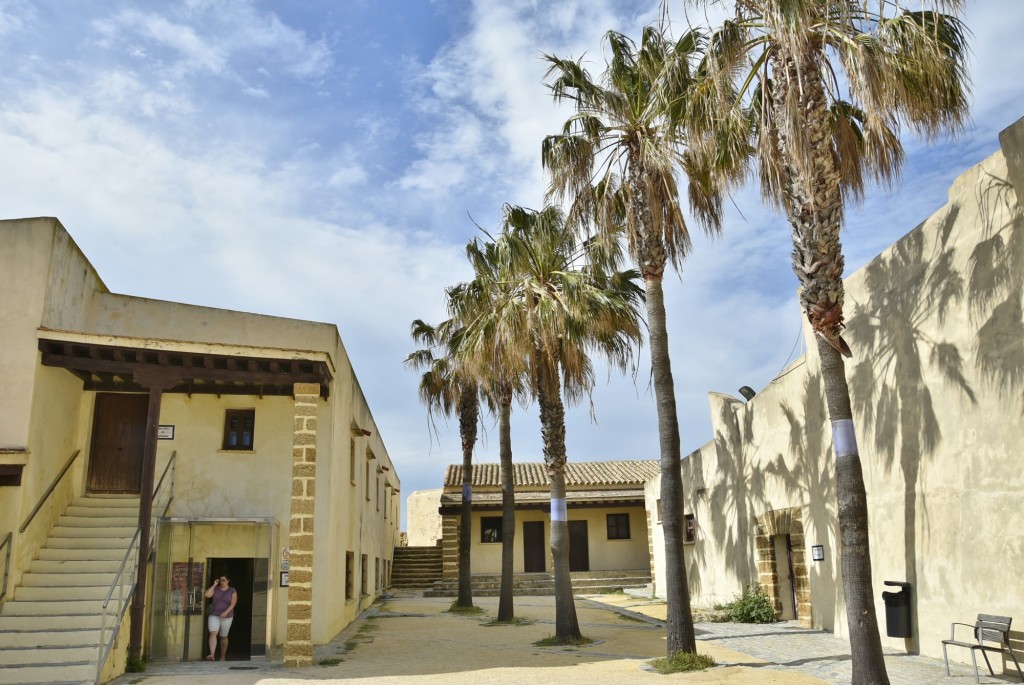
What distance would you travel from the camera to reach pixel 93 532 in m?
13.2

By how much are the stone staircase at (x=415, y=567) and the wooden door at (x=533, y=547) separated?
4.20 m

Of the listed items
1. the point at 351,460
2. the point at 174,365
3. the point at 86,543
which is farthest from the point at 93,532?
the point at 351,460

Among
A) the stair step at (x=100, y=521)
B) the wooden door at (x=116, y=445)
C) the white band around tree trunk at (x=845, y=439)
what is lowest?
the stair step at (x=100, y=521)

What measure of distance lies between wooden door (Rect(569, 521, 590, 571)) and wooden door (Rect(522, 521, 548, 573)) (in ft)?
3.85

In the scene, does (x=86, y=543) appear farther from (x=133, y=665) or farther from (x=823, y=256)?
(x=823, y=256)

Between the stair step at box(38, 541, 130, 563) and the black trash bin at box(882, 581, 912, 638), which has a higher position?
the stair step at box(38, 541, 130, 563)

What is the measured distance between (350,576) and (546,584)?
13.1 meters

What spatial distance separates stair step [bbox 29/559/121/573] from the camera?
1230cm

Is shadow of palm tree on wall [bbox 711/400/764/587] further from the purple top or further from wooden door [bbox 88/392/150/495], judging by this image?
wooden door [bbox 88/392/150/495]

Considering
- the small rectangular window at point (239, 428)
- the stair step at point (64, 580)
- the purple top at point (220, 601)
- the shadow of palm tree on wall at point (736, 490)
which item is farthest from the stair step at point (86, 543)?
the shadow of palm tree on wall at point (736, 490)

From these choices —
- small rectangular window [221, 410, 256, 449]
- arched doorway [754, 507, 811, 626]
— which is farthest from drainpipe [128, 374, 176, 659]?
arched doorway [754, 507, 811, 626]

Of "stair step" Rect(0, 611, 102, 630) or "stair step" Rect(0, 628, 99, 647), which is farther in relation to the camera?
"stair step" Rect(0, 611, 102, 630)

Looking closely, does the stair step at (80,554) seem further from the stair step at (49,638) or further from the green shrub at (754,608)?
the green shrub at (754,608)

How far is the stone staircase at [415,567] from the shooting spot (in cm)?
3512
